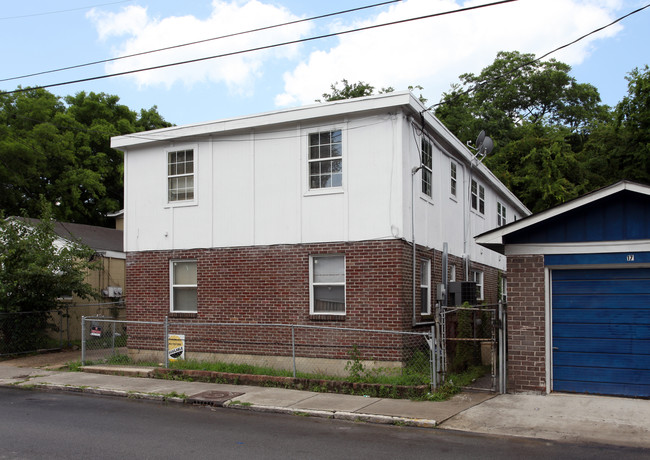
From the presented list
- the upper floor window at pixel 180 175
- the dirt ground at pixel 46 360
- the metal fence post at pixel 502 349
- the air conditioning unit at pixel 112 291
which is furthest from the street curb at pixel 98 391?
the air conditioning unit at pixel 112 291

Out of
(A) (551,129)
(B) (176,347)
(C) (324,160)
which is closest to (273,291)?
(B) (176,347)

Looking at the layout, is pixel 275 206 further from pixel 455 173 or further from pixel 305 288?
pixel 455 173

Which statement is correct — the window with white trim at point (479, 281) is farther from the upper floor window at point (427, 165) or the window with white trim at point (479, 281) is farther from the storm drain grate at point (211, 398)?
the storm drain grate at point (211, 398)

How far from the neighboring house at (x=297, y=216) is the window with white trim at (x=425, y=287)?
0.16 ft

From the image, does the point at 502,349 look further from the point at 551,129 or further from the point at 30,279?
the point at 551,129

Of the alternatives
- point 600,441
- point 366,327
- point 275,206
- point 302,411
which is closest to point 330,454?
point 302,411

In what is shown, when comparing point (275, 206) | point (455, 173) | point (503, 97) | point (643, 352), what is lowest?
point (643, 352)

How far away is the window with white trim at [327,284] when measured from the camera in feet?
46.0

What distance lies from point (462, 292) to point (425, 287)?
2.97 ft

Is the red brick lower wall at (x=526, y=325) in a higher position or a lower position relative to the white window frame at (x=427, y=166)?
lower

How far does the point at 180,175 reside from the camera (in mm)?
16078

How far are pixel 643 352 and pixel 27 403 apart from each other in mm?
11241

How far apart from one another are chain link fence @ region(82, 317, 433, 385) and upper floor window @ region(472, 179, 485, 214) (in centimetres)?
696

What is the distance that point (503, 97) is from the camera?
4878 centimetres
